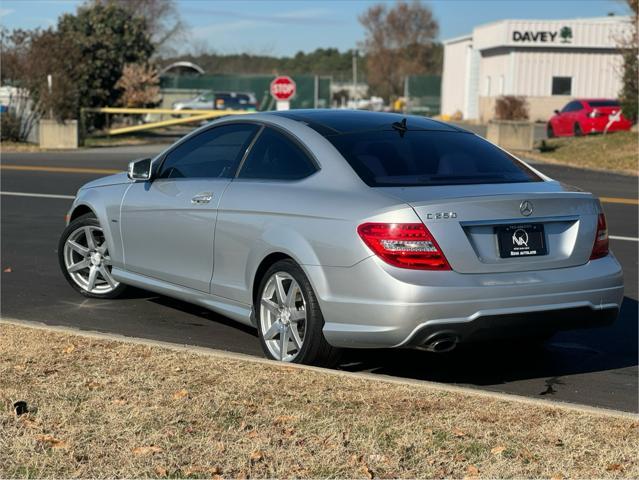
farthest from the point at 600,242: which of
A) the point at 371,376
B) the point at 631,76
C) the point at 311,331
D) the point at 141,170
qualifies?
the point at 631,76

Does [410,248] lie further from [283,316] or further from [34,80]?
[34,80]

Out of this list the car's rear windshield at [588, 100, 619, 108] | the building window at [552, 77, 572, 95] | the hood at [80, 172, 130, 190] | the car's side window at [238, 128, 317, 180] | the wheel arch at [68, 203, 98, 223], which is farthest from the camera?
the building window at [552, 77, 572, 95]

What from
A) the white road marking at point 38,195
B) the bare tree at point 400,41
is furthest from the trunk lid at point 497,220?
the bare tree at point 400,41

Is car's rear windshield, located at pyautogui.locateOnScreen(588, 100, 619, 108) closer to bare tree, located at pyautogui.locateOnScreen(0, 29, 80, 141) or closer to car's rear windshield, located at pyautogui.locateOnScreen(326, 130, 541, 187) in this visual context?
bare tree, located at pyautogui.locateOnScreen(0, 29, 80, 141)

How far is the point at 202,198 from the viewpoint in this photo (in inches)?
279

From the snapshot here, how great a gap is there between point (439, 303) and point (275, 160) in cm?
166

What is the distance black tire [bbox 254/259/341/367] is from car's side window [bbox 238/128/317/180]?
0.61 meters

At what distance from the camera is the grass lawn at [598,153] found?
2522 centimetres

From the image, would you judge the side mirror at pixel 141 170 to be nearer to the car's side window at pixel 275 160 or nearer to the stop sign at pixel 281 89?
the car's side window at pixel 275 160

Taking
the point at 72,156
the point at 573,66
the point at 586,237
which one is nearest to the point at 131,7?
the point at 573,66

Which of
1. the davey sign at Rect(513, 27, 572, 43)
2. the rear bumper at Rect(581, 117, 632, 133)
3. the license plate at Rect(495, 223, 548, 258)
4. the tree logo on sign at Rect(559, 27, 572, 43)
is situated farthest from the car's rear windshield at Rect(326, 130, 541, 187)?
the tree logo on sign at Rect(559, 27, 572, 43)

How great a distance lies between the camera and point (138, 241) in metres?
7.75

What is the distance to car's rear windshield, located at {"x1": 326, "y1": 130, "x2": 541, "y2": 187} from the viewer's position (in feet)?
20.6

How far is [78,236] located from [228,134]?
6.24ft
